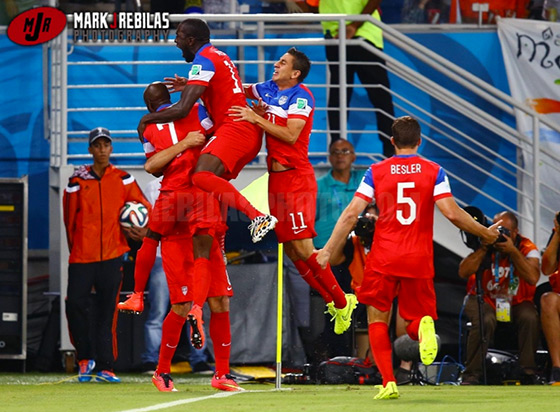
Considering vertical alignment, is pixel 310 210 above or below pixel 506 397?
above

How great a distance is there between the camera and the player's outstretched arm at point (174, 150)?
910cm

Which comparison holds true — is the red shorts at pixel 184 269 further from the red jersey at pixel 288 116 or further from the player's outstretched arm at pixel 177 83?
the player's outstretched arm at pixel 177 83

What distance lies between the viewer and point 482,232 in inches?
325

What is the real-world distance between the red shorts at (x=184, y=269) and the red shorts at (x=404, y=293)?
53.2 inches

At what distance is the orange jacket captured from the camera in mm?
12055

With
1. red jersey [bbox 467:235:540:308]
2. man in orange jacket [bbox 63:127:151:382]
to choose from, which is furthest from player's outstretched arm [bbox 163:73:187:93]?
red jersey [bbox 467:235:540:308]

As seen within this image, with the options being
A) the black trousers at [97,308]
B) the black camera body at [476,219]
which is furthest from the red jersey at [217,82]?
the black trousers at [97,308]

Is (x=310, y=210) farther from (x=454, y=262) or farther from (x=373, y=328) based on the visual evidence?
(x=454, y=262)

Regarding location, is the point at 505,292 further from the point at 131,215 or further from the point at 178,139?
the point at 178,139

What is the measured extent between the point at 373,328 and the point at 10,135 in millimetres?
7103

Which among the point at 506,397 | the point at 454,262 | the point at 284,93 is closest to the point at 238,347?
the point at 454,262

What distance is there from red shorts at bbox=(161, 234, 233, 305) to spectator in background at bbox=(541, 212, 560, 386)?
392 cm

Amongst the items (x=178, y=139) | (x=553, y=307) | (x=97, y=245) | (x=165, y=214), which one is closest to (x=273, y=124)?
(x=178, y=139)

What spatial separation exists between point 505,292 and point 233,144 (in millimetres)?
4092
